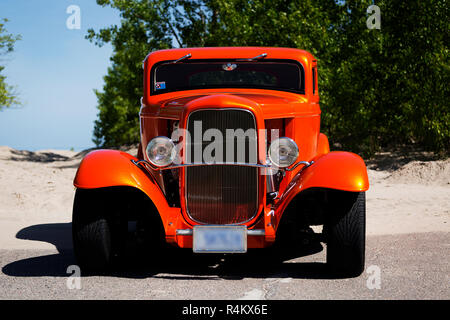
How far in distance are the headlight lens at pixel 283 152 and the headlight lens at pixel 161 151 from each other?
2.87 feet

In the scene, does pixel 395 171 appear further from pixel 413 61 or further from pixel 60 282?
pixel 60 282

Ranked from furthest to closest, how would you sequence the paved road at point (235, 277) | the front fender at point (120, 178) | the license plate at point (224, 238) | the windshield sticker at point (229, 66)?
the windshield sticker at point (229, 66)
the front fender at point (120, 178)
the license plate at point (224, 238)
the paved road at point (235, 277)

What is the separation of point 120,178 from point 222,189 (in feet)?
2.85

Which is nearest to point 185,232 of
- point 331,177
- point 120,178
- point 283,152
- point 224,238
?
point 224,238

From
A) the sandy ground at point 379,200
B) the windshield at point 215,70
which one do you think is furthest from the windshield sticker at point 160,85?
the sandy ground at point 379,200

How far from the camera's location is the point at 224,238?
4438 millimetres

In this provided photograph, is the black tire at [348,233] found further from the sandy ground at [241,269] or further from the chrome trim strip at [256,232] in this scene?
the chrome trim strip at [256,232]

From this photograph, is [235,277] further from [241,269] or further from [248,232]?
[248,232]

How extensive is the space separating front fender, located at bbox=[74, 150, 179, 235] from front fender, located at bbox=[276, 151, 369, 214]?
0.98 meters

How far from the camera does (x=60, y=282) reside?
4.59m

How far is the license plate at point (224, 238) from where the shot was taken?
4434 millimetres

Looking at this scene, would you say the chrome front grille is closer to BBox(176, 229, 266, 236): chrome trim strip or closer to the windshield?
BBox(176, 229, 266, 236): chrome trim strip

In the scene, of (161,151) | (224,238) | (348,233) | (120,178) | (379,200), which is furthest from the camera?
(379,200)
